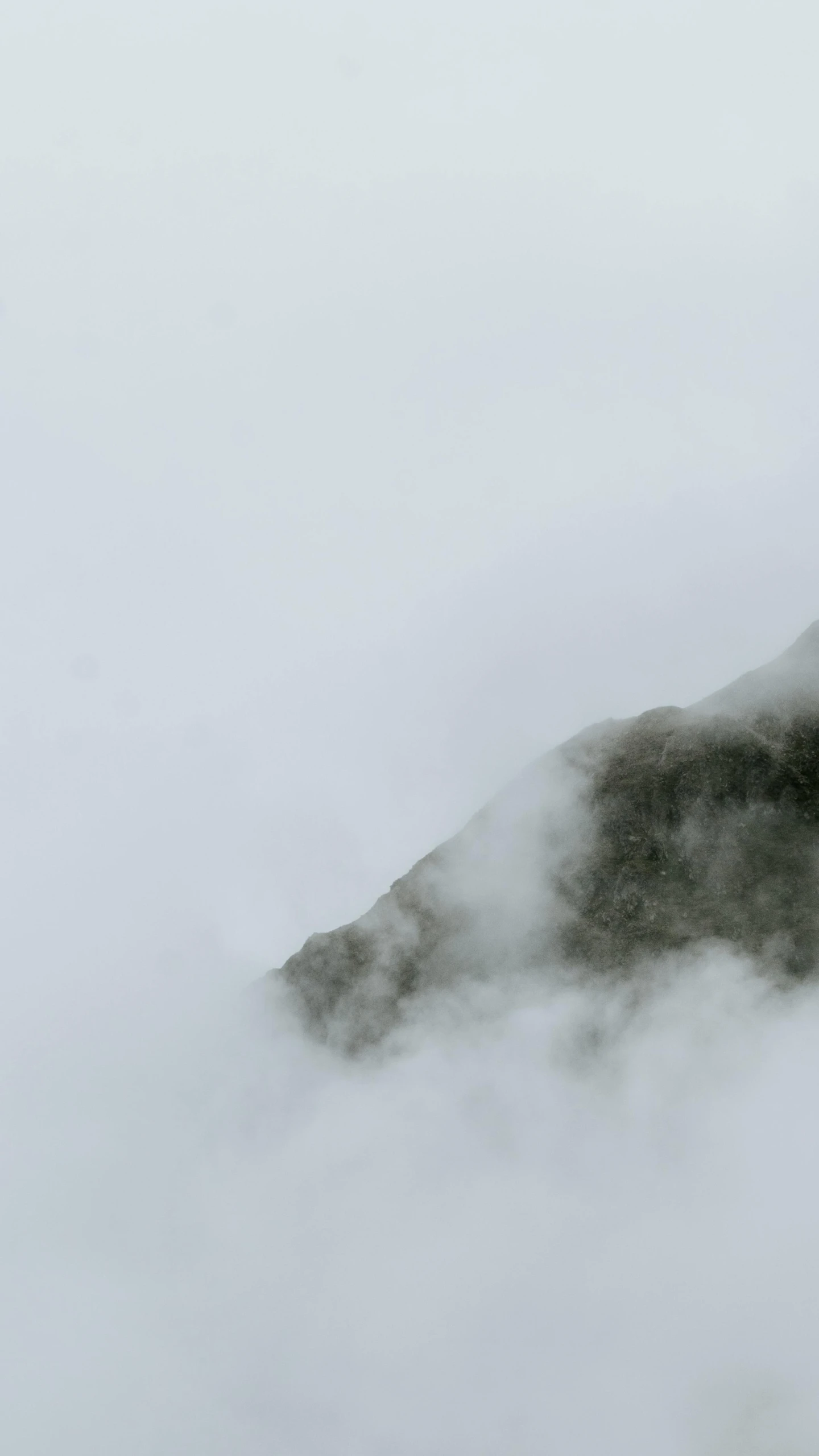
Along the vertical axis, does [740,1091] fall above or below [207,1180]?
below

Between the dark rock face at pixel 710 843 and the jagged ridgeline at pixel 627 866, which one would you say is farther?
the jagged ridgeline at pixel 627 866

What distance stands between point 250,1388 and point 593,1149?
45.4 m

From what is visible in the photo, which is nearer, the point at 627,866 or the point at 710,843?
the point at 710,843

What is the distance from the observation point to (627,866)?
7181cm

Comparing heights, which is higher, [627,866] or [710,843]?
[627,866]

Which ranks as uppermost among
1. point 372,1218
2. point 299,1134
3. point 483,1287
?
point 299,1134

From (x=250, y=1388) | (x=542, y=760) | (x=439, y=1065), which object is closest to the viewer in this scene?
(x=542, y=760)

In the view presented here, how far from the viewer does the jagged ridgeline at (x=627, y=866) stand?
69.1 m

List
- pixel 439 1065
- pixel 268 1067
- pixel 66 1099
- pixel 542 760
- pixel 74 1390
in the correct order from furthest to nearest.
Answer: pixel 66 1099 → pixel 74 1390 → pixel 268 1067 → pixel 439 1065 → pixel 542 760

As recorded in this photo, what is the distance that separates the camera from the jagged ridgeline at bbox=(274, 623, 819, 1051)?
6912cm

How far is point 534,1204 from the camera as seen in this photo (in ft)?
301

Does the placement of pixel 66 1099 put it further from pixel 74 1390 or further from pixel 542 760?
pixel 542 760

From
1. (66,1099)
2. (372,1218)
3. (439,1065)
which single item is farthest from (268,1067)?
(66,1099)

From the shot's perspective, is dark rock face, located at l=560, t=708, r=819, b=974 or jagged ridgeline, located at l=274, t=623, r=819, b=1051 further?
jagged ridgeline, located at l=274, t=623, r=819, b=1051
